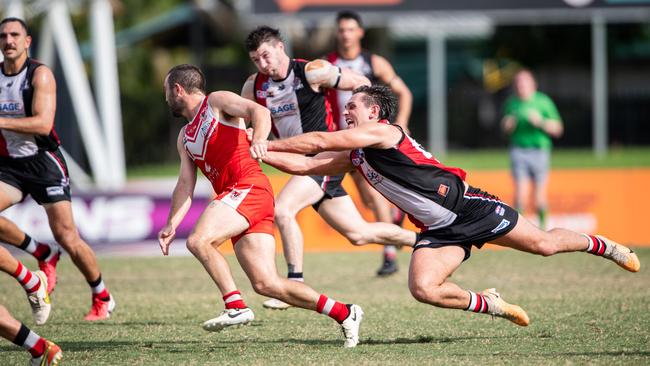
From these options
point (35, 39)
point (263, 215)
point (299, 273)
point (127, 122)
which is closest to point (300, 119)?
point (299, 273)

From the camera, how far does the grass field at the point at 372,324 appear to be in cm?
663

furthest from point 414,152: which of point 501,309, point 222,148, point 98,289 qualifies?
point 98,289

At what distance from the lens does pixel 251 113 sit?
269 inches

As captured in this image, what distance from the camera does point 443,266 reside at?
6.98 metres

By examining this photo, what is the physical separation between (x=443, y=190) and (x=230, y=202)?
1.49m

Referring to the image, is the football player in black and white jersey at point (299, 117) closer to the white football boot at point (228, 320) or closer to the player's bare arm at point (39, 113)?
the player's bare arm at point (39, 113)

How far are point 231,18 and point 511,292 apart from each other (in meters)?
26.5

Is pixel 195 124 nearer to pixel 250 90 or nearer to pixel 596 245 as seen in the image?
pixel 250 90

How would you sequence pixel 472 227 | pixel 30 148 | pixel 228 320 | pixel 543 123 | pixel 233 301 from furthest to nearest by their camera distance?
1. pixel 543 123
2. pixel 30 148
3. pixel 472 227
4. pixel 233 301
5. pixel 228 320

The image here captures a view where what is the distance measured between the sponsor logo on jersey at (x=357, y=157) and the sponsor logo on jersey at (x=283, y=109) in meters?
1.63

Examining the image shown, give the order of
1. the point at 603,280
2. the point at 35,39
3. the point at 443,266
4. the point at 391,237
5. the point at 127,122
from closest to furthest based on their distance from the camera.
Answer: the point at 443,266 < the point at 391,237 < the point at 603,280 < the point at 35,39 < the point at 127,122

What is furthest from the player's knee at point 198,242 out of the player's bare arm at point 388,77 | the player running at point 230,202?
the player's bare arm at point 388,77

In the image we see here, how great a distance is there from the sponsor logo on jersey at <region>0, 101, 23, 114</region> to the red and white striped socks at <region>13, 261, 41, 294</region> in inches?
51.4

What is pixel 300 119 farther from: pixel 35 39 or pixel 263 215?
pixel 35 39
